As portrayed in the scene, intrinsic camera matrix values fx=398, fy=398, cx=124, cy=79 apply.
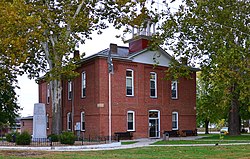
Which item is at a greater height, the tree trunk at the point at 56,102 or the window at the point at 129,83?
the window at the point at 129,83

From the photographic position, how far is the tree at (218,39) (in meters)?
34.4

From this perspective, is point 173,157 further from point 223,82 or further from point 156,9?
point 156,9

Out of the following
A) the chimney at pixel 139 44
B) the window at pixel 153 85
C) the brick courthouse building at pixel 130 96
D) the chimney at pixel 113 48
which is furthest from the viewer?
the window at pixel 153 85

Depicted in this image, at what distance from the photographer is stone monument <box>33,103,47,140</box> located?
3180 cm

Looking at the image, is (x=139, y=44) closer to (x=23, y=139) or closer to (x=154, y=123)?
(x=154, y=123)

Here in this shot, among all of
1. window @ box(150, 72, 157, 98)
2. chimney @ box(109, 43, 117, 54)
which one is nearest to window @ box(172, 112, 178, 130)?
window @ box(150, 72, 157, 98)

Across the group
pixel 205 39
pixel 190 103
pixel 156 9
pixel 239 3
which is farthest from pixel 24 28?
pixel 190 103

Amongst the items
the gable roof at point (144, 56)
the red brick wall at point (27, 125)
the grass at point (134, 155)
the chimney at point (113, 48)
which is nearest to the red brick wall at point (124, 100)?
the gable roof at point (144, 56)

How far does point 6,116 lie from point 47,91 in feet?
19.0

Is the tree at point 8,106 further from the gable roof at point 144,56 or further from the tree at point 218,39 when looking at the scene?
the tree at point 218,39

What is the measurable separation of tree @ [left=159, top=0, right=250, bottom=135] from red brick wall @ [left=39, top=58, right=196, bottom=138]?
4011 mm

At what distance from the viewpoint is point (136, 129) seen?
38.9 metres

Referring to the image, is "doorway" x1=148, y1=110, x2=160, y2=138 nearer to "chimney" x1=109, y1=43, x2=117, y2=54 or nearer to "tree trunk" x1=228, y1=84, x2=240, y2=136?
"chimney" x1=109, y1=43, x2=117, y2=54

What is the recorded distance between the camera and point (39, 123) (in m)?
32.1
